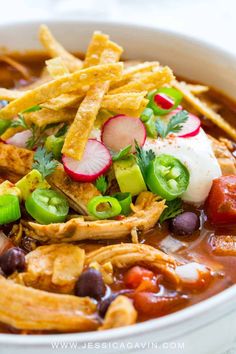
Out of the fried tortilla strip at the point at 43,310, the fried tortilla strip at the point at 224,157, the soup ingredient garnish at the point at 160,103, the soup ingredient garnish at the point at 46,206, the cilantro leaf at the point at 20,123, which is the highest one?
the soup ingredient garnish at the point at 160,103

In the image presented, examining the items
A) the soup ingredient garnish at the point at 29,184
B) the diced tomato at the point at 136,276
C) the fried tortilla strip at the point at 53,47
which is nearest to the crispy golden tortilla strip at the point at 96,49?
the fried tortilla strip at the point at 53,47

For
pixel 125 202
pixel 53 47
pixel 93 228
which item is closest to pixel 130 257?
pixel 93 228

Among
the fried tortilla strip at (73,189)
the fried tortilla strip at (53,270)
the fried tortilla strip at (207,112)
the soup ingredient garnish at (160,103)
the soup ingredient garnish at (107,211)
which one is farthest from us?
the fried tortilla strip at (207,112)

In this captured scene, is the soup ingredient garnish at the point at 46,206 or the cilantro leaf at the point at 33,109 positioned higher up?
the cilantro leaf at the point at 33,109

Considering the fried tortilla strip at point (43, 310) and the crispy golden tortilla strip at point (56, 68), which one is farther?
the crispy golden tortilla strip at point (56, 68)

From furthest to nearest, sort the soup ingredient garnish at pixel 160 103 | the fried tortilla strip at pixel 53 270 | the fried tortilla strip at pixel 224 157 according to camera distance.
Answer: the soup ingredient garnish at pixel 160 103 → the fried tortilla strip at pixel 224 157 → the fried tortilla strip at pixel 53 270

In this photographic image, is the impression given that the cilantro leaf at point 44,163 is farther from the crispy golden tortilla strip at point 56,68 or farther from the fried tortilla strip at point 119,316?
the fried tortilla strip at point 119,316

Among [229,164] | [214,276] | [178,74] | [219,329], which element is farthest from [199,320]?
[178,74]

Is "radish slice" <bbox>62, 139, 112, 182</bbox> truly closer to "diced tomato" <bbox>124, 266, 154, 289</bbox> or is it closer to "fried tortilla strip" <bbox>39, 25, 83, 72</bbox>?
"diced tomato" <bbox>124, 266, 154, 289</bbox>
